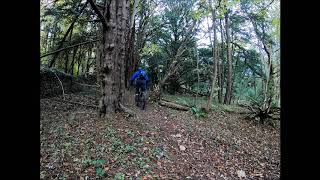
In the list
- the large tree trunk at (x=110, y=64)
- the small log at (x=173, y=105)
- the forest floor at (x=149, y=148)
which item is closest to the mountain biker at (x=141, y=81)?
the forest floor at (x=149, y=148)

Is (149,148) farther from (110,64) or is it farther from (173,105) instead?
(173,105)

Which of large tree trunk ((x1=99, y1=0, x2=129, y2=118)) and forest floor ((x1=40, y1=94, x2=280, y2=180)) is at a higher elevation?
large tree trunk ((x1=99, y1=0, x2=129, y2=118))

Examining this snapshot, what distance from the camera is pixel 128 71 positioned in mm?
12047

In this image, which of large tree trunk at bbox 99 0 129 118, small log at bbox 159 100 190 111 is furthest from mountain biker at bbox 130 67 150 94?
large tree trunk at bbox 99 0 129 118

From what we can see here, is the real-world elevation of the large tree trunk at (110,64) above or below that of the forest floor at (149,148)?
above

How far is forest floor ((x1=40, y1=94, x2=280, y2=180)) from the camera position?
534cm

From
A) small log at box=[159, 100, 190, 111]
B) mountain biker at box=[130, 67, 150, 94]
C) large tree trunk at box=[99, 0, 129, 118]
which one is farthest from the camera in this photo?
small log at box=[159, 100, 190, 111]

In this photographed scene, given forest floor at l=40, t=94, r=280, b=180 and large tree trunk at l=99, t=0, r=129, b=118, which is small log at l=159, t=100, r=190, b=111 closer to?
forest floor at l=40, t=94, r=280, b=180

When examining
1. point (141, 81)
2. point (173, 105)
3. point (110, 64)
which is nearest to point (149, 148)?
→ point (110, 64)

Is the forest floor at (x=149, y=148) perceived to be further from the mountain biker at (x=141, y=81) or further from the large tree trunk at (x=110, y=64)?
the mountain biker at (x=141, y=81)

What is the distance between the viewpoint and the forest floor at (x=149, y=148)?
5.34 m
